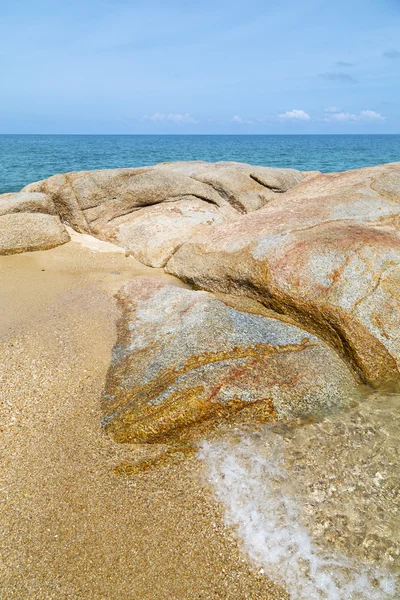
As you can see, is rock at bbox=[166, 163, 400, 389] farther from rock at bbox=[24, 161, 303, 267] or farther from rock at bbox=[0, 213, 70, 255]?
rock at bbox=[0, 213, 70, 255]

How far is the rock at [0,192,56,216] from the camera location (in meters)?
9.48

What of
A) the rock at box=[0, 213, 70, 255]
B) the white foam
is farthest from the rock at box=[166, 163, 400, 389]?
the rock at box=[0, 213, 70, 255]

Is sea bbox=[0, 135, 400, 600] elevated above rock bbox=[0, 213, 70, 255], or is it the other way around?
rock bbox=[0, 213, 70, 255]

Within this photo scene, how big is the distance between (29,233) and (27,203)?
1.07 metres

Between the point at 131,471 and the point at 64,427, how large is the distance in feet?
3.02

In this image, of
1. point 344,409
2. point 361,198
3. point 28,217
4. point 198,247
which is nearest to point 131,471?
point 344,409

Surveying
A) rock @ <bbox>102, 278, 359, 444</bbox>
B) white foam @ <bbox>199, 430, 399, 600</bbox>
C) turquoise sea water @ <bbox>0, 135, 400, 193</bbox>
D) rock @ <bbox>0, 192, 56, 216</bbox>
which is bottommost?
white foam @ <bbox>199, 430, 399, 600</bbox>

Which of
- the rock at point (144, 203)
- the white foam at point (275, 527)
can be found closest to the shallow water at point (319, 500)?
the white foam at point (275, 527)

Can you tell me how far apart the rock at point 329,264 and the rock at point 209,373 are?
357 mm

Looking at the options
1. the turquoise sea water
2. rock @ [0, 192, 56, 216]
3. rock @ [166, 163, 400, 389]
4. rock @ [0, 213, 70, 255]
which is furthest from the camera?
the turquoise sea water

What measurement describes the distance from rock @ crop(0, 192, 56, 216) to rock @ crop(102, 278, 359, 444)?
5051 mm

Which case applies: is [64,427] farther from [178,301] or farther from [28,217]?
[28,217]

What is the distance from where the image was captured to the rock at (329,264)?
18.2 ft

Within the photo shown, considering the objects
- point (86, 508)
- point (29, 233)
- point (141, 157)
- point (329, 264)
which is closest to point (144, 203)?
point (29, 233)
